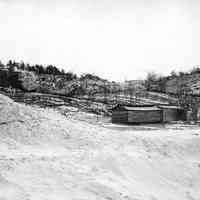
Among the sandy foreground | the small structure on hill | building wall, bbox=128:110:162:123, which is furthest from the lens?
the small structure on hill

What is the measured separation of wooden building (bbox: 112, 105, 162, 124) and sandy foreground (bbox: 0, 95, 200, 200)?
63.1 ft

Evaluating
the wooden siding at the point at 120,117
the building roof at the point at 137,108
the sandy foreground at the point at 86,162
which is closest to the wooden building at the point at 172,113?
the building roof at the point at 137,108

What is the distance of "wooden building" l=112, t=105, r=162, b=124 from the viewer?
123ft

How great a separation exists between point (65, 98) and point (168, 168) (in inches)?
1730

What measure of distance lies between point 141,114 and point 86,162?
2674 cm

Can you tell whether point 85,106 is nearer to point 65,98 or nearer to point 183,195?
point 65,98

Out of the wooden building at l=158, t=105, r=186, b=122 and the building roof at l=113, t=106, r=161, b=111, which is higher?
the building roof at l=113, t=106, r=161, b=111

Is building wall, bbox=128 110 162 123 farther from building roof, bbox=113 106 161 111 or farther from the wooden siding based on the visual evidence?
the wooden siding

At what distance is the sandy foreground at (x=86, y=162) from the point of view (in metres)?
9.62

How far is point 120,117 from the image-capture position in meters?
38.8

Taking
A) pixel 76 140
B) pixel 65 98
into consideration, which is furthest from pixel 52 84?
pixel 76 140

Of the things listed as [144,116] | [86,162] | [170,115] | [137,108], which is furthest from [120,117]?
[86,162]

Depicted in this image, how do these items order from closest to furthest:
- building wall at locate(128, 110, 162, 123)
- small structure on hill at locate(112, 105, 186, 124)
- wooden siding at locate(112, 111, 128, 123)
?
building wall at locate(128, 110, 162, 123)
small structure on hill at locate(112, 105, 186, 124)
wooden siding at locate(112, 111, 128, 123)

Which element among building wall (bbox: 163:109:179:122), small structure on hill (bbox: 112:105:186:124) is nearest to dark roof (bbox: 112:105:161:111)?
small structure on hill (bbox: 112:105:186:124)
